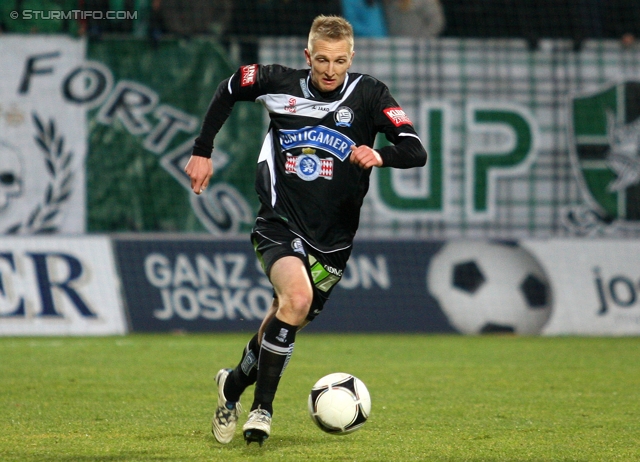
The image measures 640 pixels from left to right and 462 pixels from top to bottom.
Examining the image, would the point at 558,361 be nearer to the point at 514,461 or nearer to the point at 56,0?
the point at 514,461

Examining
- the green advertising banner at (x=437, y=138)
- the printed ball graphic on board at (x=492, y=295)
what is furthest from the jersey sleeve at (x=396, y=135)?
the green advertising banner at (x=437, y=138)

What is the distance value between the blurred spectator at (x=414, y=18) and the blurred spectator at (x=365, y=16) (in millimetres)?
138

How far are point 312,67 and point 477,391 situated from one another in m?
2.74

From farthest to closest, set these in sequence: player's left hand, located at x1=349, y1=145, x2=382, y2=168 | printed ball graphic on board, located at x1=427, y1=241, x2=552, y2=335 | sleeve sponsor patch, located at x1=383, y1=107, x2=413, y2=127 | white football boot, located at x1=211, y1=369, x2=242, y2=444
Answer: printed ball graphic on board, located at x1=427, y1=241, x2=552, y2=335, sleeve sponsor patch, located at x1=383, y1=107, x2=413, y2=127, white football boot, located at x1=211, y1=369, x2=242, y2=444, player's left hand, located at x1=349, y1=145, x2=382, y2=168

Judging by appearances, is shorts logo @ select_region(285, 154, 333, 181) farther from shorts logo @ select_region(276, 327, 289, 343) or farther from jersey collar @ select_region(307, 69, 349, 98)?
shorts logo @ select_region(276, 327, 289, 343)

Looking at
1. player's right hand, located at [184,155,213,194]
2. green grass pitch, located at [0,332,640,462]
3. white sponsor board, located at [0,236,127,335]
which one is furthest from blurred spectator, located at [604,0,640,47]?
player's right hand, located at [184,155,213,194]

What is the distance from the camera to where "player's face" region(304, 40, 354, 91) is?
5.06m

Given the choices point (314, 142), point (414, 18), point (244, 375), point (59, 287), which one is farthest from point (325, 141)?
point (414, 18)

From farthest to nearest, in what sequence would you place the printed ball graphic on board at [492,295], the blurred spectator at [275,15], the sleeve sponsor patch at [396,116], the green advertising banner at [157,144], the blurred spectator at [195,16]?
the blurred spectator at [275,15]
the blurred spectator at [195,16]
the green advertising banner at [157,144]
the printed ball graphic on board at [492,295]
the sleeve sponsor patch at [396,116]

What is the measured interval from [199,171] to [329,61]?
2.69 ft

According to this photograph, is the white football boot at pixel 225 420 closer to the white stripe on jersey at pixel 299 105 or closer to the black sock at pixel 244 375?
the black sock at pixel 244 375

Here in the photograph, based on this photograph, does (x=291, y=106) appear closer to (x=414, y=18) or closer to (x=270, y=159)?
(x=270, y=159)

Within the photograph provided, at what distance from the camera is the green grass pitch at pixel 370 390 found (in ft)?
15.7

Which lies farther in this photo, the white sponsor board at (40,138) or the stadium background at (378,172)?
the white sponsor board at (40,138)
